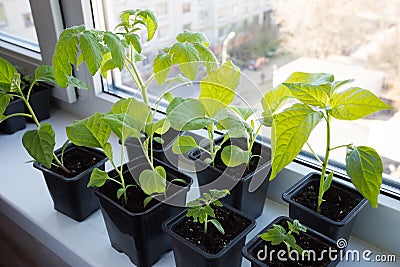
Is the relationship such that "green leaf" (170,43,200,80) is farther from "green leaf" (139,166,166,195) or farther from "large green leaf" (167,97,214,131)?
"green leaf" (139,166,166,195)

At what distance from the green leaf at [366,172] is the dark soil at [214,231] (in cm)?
18

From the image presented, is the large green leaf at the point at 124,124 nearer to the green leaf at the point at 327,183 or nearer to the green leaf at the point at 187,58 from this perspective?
the green leaf at the point at 187,58

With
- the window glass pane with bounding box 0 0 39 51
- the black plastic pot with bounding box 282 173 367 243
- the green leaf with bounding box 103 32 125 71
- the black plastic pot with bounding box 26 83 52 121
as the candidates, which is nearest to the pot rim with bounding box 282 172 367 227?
the black plastic pot with bounding box 282 173 367 243

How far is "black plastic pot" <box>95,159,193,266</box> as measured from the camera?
0.70 meters

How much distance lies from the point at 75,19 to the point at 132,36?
434mm

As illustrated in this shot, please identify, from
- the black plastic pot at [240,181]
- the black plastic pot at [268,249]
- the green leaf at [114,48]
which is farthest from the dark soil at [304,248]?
the green leaf at [114,48]

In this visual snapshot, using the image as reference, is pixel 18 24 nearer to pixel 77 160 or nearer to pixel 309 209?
pixel 77 160

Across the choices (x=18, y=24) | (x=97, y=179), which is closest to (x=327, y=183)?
(x=97, y=179)

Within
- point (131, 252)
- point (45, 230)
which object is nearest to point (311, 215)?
point (131, 252)

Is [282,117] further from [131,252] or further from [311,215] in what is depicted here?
[131,252]

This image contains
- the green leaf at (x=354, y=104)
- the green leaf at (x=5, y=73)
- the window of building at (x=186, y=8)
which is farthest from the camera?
the window of building at (x=186, y=8)

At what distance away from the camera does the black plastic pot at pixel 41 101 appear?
44.5 inches

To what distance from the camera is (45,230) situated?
85cm

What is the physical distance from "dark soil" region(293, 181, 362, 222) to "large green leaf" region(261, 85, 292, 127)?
0.16 m
